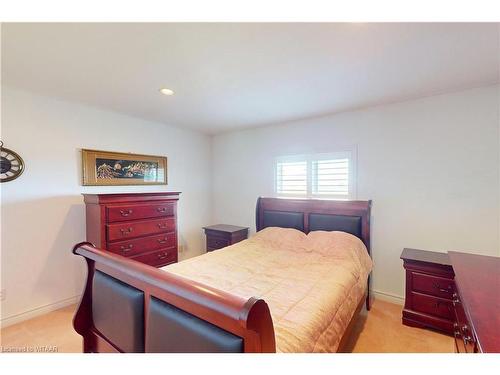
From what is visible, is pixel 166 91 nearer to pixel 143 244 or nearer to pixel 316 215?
pixel 143 244

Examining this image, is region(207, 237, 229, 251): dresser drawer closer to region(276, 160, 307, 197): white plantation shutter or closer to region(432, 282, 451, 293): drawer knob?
region(276, 160, 307, 197): white plantation shutter

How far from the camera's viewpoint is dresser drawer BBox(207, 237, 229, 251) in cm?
369

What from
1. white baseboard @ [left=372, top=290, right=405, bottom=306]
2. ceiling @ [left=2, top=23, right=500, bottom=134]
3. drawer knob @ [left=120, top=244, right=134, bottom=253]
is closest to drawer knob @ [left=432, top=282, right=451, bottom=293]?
white baseboard @ [left=372, top=290, right=405, bottom=306]

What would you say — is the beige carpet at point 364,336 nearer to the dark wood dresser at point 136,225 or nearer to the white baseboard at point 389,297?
the white baseboard at point 389,297

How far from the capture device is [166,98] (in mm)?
2648

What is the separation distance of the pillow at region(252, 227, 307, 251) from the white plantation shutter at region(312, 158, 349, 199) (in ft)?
2.26

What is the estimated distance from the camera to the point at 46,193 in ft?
8.55

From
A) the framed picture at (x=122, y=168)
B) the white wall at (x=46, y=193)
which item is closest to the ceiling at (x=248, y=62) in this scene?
the white wall at (x=46, y=193)

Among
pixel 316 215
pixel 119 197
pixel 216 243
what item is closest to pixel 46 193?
pixel 119 197

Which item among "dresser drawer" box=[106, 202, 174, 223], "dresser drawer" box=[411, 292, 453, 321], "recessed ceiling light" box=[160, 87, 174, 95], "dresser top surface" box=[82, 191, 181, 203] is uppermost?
"recessed ceiling light" box=[160, 87, 174, 95]

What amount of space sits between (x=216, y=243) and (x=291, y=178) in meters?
1.57
